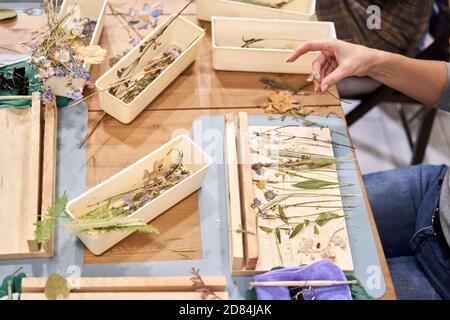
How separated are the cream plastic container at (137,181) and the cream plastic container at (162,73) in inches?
6.6

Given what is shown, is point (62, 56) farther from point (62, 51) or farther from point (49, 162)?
point (49, 162)

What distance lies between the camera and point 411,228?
1571 millimetres

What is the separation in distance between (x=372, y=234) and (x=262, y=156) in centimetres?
32

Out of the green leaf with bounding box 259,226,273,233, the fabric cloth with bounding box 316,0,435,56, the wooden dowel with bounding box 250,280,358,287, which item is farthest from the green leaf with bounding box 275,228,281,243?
the fabric cloth with bounding box 316,0,435,56

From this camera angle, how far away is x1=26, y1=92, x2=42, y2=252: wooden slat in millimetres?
1108

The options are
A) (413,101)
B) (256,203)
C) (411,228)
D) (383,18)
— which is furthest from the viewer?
(413,101)

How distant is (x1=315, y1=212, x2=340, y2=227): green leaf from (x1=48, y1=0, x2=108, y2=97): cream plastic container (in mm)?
649

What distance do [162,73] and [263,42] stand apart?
1.06ft

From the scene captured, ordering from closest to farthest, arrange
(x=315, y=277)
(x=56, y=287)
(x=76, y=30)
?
(x=56, y=287), (x=315, y=277), (x=76, y=30)

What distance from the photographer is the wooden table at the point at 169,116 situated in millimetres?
1183

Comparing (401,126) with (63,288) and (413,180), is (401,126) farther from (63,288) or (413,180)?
(63,288)

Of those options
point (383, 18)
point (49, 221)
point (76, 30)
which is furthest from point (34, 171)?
point (383, 18)

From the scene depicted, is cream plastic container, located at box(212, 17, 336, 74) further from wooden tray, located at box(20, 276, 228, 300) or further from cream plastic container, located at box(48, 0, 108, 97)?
wooden tray, located at box(20, 276, 228, 300)

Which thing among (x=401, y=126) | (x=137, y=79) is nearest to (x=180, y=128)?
(x=137, y=79)
